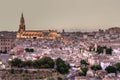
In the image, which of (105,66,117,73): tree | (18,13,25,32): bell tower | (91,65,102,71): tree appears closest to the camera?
(105,66,117,73): tree

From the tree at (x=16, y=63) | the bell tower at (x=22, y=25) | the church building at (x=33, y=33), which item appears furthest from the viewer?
the church building at (x=33, y=33)

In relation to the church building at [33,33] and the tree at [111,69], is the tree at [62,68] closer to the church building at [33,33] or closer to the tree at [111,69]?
the tree at [111,69]

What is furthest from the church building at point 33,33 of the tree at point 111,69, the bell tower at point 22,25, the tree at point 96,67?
the tree at point 111,69

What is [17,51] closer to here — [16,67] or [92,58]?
[92,58]

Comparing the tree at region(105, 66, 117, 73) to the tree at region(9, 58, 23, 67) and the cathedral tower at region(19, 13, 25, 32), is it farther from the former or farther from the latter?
the cathedral tower at region(19, 13, 25, 32)

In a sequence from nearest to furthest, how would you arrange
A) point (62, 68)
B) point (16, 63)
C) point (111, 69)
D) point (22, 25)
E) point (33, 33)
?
point (62, 68)
point (111, 69)
point (16, 63)
point (22, 25)
point (33, 33)

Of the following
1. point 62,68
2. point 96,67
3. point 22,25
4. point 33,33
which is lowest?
point 33,33

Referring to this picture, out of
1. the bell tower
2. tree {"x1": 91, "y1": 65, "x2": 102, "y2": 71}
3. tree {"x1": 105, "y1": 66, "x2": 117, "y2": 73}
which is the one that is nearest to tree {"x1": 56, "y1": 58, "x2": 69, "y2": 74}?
tree {"x1": 91, "y1": 65, "x2": 102, "y2": 71}

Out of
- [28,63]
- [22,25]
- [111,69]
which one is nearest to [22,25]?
[22,25]

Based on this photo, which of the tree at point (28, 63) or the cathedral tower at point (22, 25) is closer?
the tree at point (28, 63)

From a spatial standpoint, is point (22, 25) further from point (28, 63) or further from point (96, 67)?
point (96, 67)

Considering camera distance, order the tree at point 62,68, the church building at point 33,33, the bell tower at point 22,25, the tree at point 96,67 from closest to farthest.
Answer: the tree at point 62,68 → the tree at point 96,67 → the bell tower at point 22,25 → the church building at point 33,33
